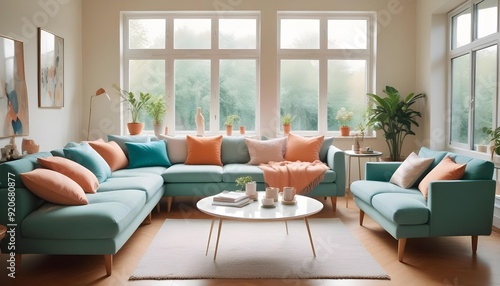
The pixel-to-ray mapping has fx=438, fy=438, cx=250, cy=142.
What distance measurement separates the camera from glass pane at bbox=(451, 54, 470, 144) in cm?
539

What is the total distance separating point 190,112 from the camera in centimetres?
663

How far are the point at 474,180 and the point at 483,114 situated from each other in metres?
1.77

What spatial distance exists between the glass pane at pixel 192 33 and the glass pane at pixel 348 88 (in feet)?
6.22

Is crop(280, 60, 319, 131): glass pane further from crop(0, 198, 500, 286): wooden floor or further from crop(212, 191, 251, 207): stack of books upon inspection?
crop(212, 191, 251, 207): stack of books

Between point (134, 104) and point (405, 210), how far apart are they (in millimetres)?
4285

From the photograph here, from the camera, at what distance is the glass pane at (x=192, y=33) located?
656cm

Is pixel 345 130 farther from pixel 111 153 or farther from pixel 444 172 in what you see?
pixel 111 153

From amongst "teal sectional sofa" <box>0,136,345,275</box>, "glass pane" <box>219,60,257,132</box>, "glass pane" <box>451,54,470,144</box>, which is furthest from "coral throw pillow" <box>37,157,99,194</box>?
"glass pane" <box>451,54,470,144</box>

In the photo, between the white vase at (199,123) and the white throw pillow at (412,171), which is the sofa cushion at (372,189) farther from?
the white vase at (199,123)

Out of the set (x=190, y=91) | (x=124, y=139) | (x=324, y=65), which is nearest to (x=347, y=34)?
(x=324, y=65)

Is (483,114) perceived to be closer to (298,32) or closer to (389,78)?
(389,78)

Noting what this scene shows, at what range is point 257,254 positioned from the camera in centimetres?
360

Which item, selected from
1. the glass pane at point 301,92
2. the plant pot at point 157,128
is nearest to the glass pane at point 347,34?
the glass pane at point 301,92

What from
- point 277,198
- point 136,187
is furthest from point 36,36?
point 277,198
